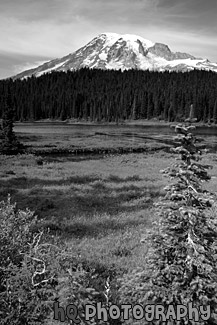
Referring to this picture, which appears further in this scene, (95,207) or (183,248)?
(95,207)

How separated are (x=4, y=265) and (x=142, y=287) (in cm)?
370

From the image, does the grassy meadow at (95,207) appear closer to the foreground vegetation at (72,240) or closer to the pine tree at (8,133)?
the foreground vegetation at (72,240)

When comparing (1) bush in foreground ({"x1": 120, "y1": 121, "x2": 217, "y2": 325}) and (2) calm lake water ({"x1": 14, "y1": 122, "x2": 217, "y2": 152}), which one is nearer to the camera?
(1) bush in foreground ({"x1": 120, "y1": 121, "x2": 217, "y2": 325})

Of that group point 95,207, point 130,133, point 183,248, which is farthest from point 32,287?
point 130,133

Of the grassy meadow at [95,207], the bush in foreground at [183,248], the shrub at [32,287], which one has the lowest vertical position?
the grassy meadow at [95,207]

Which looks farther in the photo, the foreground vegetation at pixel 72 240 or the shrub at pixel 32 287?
the foreground vegetation at pixel 72 240

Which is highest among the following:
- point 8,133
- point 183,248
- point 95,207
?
point 183,248

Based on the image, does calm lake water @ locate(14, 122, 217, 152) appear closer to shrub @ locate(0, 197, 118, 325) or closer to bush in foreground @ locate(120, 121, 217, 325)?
shrub @ locate(0, 197, 118, 325)

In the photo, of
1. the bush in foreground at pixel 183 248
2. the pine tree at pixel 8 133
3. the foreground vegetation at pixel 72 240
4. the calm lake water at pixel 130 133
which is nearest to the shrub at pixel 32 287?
the foreground vegetation at pixel 72 240

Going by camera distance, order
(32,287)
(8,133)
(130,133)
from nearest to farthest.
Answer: (32,287) < (8,133) < (130,133)

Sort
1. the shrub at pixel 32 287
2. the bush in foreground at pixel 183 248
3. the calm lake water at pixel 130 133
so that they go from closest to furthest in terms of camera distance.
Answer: the bush in foreground at pixel 183 248
the shrub at pixel 32 287
the calm lake water at pixel 130 133

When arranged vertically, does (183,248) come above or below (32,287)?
above

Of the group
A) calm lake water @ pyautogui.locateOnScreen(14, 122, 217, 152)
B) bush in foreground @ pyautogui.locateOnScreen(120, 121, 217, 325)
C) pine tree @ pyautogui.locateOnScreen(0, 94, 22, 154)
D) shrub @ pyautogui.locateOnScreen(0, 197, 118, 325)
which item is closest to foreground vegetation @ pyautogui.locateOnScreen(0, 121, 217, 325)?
shrub @ pyautogui.locateOnScreen(0, 197, 118, 325)

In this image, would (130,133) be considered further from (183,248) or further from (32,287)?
(183,248)
